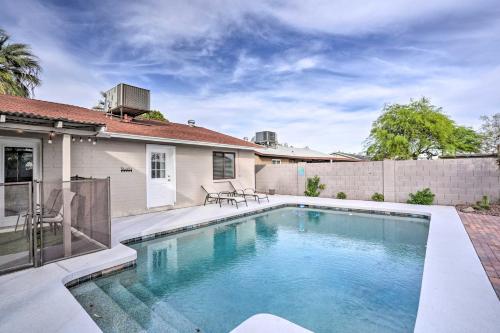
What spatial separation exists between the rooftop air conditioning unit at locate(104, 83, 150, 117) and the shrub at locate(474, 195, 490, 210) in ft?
44.0

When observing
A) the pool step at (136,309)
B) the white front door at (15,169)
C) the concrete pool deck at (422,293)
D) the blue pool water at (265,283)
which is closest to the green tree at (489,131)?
the blue pool water at (265,283)

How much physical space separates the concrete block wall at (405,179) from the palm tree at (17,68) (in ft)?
51.7

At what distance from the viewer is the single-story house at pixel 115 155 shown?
19.6ft

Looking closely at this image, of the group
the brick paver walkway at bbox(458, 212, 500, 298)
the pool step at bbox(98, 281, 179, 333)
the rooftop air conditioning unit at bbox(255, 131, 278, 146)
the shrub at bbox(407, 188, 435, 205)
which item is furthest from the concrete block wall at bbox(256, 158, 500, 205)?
the pool step at bbox(98, 281, 179, 333)

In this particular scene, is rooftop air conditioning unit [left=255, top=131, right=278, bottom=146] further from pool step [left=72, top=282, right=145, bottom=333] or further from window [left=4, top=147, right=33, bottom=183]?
pool step [left=72, top=282, right=145, bottom=333]

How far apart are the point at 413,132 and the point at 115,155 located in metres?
21.2

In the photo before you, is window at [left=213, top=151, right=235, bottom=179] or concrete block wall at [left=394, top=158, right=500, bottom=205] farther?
window at [left=213, top=151, right=235, bottom=179]

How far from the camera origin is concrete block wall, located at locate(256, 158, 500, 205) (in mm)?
9930

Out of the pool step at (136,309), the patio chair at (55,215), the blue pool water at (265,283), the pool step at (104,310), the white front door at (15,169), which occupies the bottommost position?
the blue pool water at (265,283)

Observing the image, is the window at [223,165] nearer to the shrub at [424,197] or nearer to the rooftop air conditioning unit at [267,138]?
the shrub at [424,197]

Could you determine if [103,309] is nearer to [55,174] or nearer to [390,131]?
[55,174]

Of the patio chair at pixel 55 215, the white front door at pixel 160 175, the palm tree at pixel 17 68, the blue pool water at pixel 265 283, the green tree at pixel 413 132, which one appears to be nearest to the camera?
the blue pool water at pixel 265 283

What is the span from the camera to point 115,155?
8594 mm

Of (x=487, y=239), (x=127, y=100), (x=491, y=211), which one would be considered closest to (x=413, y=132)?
(x=491, y=211)
